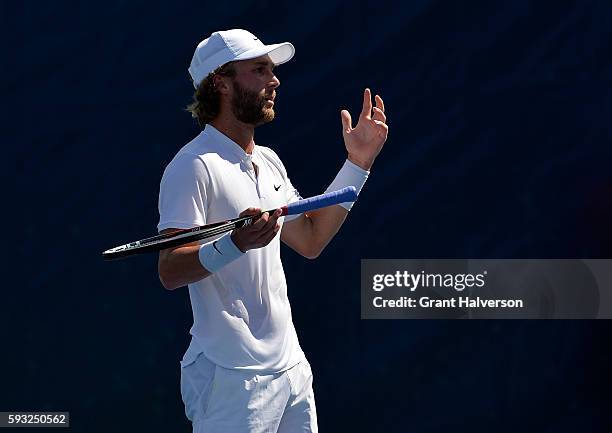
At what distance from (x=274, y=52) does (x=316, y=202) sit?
0.60m

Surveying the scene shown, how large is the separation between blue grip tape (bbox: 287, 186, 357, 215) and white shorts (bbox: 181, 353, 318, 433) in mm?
499

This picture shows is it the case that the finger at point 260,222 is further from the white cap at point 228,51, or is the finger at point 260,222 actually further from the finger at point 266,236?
the white cap at point 228,51

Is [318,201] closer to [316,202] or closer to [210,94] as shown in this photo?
[316,202]

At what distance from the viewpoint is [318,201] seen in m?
3.21

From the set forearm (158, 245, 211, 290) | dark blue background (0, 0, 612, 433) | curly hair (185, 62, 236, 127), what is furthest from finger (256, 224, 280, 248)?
dark blue background (0, 0, 612, 433)

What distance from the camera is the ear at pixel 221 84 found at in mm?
3586

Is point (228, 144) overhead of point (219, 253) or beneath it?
overhead

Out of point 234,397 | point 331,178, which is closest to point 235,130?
point 234,397

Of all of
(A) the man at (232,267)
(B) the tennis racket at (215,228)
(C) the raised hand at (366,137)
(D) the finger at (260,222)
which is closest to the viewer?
(D) the finger at (260,222)

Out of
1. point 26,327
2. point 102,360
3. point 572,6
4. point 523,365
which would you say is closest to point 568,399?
point 523,365

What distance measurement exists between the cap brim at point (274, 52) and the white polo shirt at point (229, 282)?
0.26 metres

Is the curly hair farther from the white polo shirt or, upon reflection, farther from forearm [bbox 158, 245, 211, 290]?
forearm [bbox 158, 245, 211, 290]

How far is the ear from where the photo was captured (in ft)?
11.8

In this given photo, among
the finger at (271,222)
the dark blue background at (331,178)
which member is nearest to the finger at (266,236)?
the finger at (271,222)
